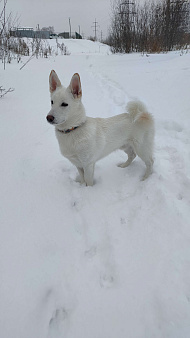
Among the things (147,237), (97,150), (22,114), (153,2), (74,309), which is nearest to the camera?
(74,309)

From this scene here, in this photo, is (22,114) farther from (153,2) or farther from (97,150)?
(153,2)

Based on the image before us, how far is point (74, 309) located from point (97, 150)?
4.59ft

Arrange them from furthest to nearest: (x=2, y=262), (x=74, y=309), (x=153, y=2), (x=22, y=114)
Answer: (x=153, y=2)
(x=22, y=114)
(x=2, y=262)
(x=74, y=309)

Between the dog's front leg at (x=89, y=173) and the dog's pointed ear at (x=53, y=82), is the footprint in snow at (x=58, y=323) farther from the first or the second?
the dog's pointed ear at (x=53, y=82)

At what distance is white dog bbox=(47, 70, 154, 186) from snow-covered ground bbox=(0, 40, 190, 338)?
1.02 feet

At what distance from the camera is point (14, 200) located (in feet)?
6.10

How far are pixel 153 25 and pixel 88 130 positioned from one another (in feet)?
37.4

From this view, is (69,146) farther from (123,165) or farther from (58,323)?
(58,323)

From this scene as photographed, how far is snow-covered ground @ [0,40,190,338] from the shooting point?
3.48 feet

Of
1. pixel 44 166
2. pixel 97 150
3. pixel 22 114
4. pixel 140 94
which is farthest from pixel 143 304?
pixel 140 94

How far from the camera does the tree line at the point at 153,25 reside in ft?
31.0

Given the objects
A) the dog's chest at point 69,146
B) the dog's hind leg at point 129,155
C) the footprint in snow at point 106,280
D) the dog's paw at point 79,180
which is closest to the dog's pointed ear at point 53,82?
the dog's chest at point 69,146

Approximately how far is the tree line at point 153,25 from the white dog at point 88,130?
32.4 ft

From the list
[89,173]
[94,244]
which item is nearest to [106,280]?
[94,244]
